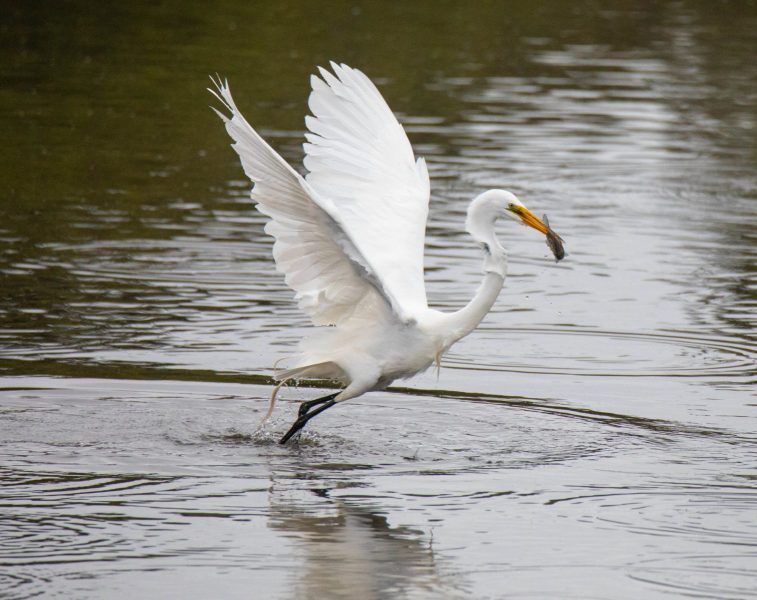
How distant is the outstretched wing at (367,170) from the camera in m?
10.2

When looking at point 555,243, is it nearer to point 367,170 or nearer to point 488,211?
point 488,211

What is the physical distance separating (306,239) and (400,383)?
2.52 meters

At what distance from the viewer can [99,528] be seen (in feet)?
25.5

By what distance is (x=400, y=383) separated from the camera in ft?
36.2

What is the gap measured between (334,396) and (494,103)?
49.3ft

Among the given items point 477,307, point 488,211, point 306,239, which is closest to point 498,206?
point 488,211

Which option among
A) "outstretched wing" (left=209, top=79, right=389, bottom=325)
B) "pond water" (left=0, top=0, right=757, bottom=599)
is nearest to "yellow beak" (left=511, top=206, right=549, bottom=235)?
"outstretched wing" (left=209, top=79, right=389, bottom=325)

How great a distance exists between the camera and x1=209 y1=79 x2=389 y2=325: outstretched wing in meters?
8.22

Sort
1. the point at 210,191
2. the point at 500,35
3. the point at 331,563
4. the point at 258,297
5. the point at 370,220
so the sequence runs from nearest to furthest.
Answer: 1. the point at 331,563
2. the point at 370,220
3. the point at 258,297
4. the point at 210,191
5. the point at 500,35

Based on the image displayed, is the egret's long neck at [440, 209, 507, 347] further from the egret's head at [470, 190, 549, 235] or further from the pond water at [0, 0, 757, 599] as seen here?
the pond water at [0, 0, 757, 599]

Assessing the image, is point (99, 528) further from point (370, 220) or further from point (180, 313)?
point (180, 313)

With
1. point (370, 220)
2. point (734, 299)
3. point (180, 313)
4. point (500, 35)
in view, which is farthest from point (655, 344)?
point (500, 35)

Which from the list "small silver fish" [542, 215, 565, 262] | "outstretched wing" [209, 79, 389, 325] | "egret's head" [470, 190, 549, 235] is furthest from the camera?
"egret's head" [470, 190, 549, 235]

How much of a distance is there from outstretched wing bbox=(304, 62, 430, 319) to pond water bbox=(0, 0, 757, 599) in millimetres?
1087
